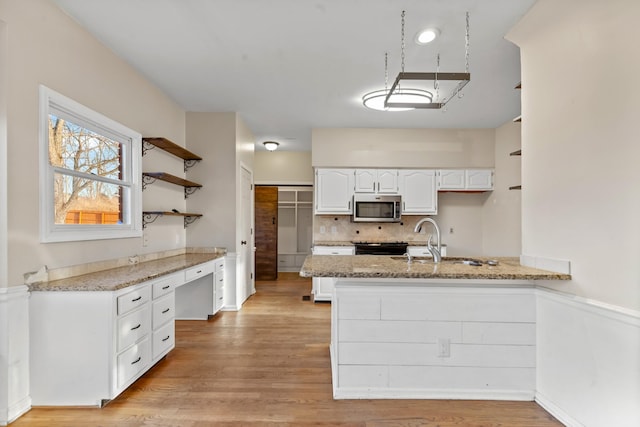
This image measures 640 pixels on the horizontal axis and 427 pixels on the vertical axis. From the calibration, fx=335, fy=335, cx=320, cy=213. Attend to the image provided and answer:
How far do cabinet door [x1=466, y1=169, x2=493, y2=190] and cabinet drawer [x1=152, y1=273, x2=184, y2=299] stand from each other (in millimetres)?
4394

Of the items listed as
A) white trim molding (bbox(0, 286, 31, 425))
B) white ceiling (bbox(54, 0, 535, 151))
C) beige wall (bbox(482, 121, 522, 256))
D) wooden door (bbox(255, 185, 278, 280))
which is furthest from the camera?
wooden door (bbox(255, 185, 278, 280))

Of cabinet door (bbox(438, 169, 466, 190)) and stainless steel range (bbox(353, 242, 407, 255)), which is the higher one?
cabinet door (bbox(438, 169, 466, 190))

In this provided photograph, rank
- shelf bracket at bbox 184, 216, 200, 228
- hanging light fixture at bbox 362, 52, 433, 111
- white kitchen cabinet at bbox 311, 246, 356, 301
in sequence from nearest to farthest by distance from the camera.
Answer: hanging light fixture at bbox 362, 52, 433, 111 → shelf bracket at bbox 184, 216, 200, 228 → white kitchen cabinet at bbox 311, 246, 356, 301

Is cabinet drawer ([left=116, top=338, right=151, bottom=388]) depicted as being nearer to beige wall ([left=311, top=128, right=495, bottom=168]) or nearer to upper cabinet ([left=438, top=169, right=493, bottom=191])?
beige wall ([left=311, top=128, right=495, bottom=168])

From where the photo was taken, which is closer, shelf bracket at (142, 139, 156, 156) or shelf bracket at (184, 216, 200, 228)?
shelf bracket at (142, 139, 156, 156)

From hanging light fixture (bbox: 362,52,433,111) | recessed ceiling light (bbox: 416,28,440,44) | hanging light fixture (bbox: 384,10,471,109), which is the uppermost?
recessed ceiling light (bbox: 416,28,440,44)

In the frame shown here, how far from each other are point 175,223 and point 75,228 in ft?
5.42

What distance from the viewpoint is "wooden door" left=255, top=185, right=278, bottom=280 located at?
6848mm

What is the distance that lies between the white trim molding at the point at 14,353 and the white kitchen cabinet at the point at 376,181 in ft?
13.6

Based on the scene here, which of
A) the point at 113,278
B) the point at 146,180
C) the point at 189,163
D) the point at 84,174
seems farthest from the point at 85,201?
the point at 189,163

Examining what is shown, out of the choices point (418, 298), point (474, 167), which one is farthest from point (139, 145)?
point (474, 167)

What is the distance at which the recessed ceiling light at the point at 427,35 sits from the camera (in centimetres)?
257

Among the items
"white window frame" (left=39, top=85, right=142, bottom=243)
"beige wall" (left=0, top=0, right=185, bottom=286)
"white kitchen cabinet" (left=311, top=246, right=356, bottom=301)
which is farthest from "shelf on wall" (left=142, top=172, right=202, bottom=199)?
"white kitchen cabinet" (left=311, top=246, right=356, bottom=301)

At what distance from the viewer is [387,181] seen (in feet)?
17.4
